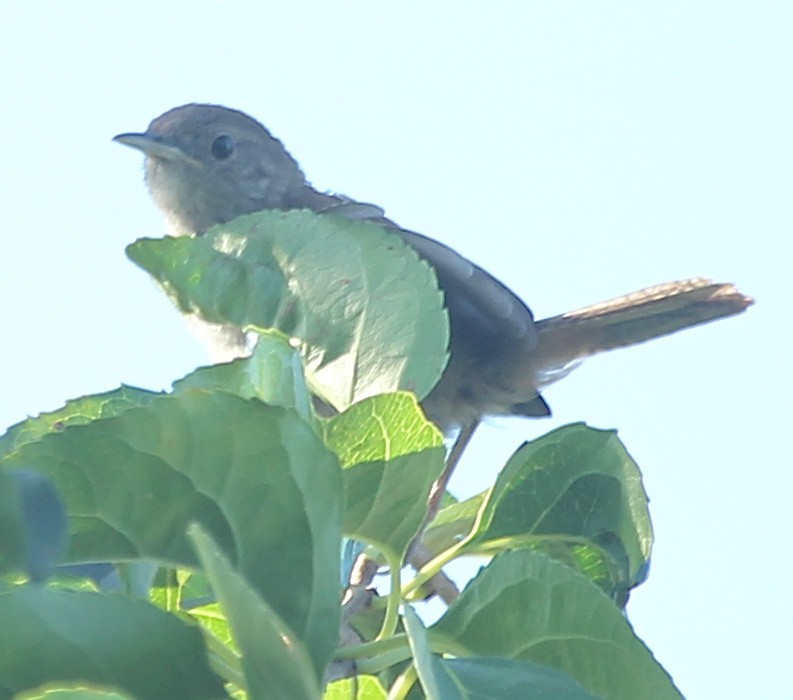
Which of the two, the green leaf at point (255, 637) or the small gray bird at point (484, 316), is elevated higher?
the small gray bird at point (484, 316)

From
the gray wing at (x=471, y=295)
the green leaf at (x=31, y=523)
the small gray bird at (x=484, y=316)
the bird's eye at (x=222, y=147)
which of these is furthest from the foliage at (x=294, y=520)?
the bird's eye at (x=222, y=147)

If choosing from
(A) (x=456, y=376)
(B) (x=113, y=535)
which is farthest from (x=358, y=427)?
(A) (x=456, y=376)

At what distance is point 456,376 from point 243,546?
13.0 ft

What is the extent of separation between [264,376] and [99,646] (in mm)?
Answer: 644

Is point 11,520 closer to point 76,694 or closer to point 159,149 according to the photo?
point 76,694

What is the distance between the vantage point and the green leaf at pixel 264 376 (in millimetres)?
1738

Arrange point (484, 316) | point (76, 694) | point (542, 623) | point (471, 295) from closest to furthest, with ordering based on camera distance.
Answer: point (76, 694)
point (542, 623)
point (471, 295)
point (484, 316)

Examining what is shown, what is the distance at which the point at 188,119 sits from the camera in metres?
6.70

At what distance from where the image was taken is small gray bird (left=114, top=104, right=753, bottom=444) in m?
5.00

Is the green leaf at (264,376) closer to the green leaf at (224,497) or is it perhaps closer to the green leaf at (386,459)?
the green leaf at (386,459)

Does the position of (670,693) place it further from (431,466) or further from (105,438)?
(105,438)

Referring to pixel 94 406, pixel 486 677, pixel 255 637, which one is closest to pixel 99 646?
pixel 255 637

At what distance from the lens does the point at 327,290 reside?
212 cm

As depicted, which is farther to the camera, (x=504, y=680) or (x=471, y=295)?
(x=471, y=295)
